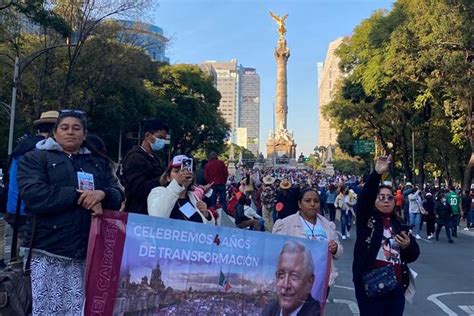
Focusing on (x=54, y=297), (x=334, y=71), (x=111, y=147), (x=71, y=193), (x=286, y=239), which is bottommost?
(x=54, y=297)

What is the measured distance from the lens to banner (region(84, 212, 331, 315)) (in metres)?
3.81

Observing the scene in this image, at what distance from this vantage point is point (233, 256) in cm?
413

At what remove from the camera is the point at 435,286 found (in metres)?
9.98

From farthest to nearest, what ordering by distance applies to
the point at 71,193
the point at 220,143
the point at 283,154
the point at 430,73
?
the point at 283,154 < the point at 220,143 < the point at 430,73 < the point at 71,193

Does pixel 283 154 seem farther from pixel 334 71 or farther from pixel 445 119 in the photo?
pixel 445 119

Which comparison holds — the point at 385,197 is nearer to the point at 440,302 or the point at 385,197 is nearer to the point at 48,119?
the point at 48,119

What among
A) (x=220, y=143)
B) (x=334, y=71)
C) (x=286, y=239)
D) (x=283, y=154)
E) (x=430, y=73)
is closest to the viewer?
(x=286, y=239)

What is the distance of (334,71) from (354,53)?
133372 millimetres

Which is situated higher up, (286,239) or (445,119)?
(445,119)

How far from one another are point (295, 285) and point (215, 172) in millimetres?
10853

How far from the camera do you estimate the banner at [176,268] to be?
3811mm

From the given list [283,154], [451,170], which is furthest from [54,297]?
[283,154]

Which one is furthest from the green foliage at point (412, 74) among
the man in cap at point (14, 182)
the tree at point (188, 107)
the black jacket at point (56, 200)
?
the black jacket at point (56, 200)

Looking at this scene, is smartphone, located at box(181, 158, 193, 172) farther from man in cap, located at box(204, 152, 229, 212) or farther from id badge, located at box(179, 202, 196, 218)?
man in cap, located at box(204, 152, 229, 212)
